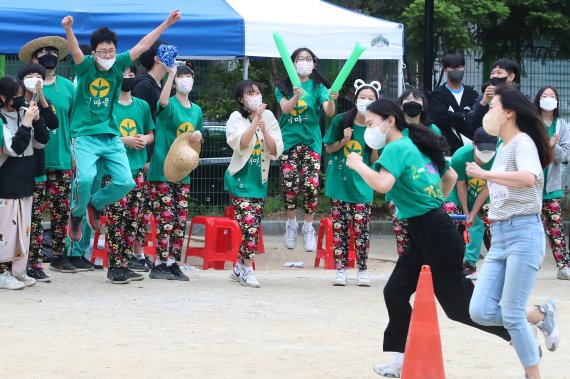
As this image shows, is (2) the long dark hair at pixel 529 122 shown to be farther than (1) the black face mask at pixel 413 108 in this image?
No

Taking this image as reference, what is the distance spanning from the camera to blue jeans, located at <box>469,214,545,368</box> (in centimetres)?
599

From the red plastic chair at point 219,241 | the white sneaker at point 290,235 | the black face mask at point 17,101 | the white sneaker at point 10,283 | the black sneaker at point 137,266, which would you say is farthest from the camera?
the white sneaker at point 290,235

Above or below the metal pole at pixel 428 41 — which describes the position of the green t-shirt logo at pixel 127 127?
below

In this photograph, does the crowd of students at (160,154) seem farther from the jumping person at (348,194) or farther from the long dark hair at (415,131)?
the long dark hair at (415,131)

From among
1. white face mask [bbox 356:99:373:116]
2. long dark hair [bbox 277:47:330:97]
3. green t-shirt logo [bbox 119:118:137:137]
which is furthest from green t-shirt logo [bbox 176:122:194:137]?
white face mask [bbox 356:99:373:116]

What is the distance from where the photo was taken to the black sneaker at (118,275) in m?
9.67

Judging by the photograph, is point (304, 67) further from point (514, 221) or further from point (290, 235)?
point (514, 221)

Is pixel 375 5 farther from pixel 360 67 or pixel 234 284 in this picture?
pixel 234 284

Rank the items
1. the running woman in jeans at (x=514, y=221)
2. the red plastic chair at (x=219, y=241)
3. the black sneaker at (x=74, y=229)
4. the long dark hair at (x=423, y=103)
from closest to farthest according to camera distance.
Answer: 1. the running woman in jeans at (x=514, y=221)
2. the long dark hair at (x=423, y=103)
3. the black sneaker at (x=74, y=229)
4. the red plastic chair at (x=219, y=241)

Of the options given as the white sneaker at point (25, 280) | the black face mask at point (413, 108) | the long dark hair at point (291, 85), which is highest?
the long dark hair at point (291, 85)

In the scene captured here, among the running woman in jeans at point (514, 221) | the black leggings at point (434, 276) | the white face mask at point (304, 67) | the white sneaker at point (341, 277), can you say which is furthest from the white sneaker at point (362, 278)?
the running woman in jeans at point (514, 221)

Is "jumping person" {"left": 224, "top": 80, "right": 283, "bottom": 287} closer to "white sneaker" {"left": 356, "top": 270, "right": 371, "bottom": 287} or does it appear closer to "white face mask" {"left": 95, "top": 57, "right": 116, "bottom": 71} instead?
"white sneaker" {"left": 356, "top": 270, "right": 371, "bottom": 287}

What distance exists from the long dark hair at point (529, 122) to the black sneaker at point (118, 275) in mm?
4463

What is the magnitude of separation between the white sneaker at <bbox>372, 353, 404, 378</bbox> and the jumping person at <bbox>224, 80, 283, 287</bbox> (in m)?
3.35
